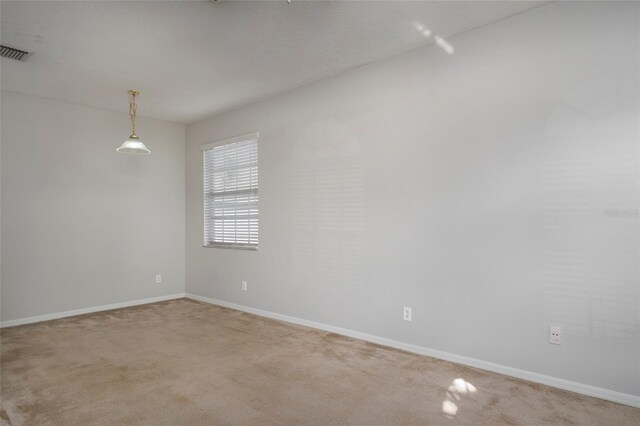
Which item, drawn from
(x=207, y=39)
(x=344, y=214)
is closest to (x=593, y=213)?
(x=344, y=214)

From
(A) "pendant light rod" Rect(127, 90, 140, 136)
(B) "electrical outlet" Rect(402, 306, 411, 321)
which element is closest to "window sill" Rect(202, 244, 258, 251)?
(A) "pendant light rod" Rect(127, 90, 140, 136)

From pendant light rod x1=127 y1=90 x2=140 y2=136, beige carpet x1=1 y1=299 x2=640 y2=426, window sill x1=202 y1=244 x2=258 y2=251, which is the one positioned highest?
pendant light rod x1=127 y1=90 x2=140 y2=136

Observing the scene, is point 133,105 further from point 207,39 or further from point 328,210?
point 328,210

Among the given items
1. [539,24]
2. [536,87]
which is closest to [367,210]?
[536,87]

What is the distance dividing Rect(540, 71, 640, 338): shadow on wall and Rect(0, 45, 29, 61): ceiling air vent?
4.38 m

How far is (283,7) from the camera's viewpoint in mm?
2654

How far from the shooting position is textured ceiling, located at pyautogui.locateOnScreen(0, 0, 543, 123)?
2.66m

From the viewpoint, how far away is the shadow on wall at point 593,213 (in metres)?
2.32

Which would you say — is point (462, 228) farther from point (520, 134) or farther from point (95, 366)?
point (95, 366)

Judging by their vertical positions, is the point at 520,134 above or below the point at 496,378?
above

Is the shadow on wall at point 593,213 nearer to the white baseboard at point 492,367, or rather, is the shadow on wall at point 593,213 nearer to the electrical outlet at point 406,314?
the white baseboard at point 492,367

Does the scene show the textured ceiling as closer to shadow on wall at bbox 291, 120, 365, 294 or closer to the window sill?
shadow on wall at bbox 291, 120, 365, 294

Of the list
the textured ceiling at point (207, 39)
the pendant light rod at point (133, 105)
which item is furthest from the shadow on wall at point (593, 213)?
the pendant light rod at point (133, 105)

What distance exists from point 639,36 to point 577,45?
318 millimetres
